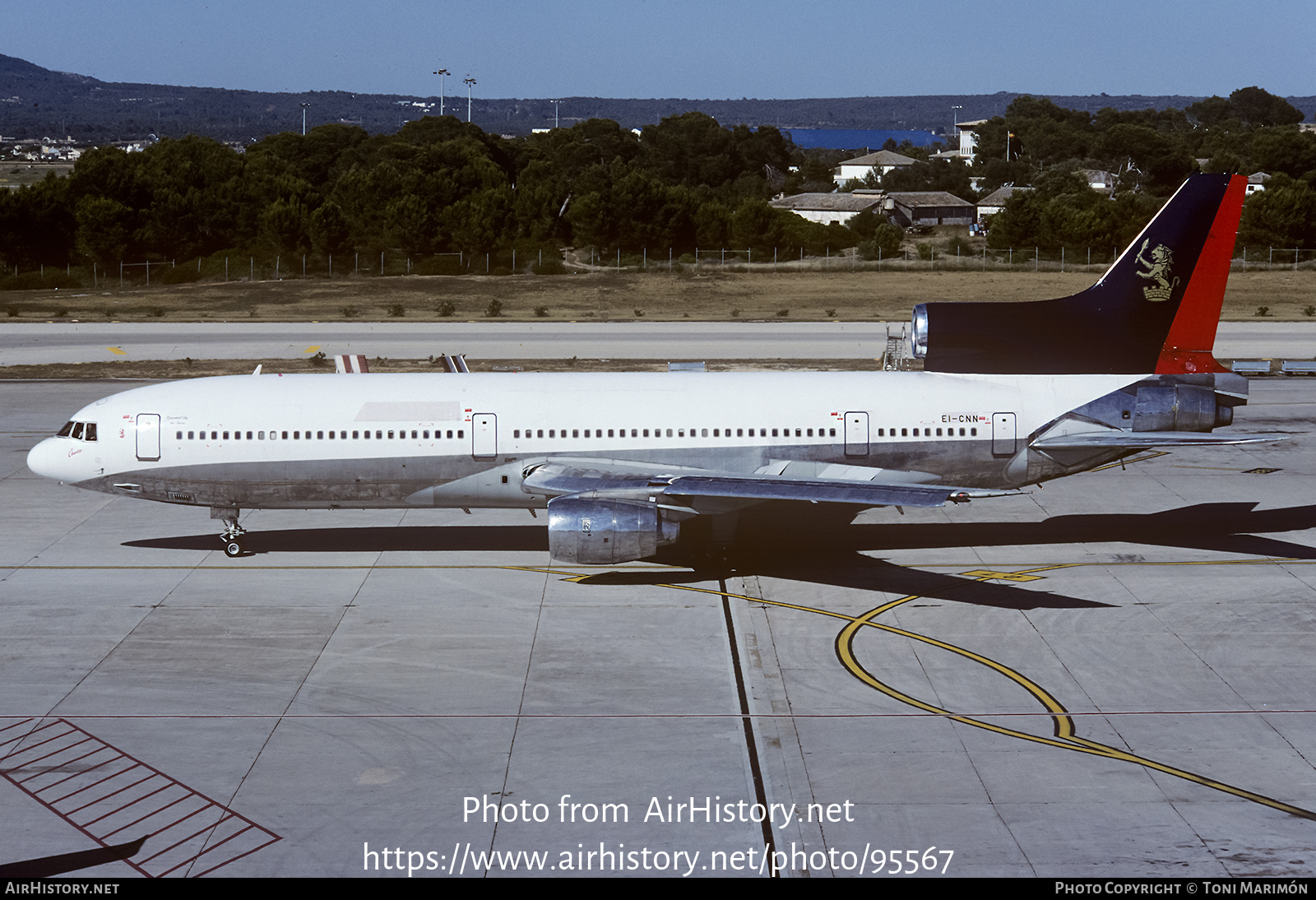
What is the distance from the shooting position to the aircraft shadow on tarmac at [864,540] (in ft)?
101

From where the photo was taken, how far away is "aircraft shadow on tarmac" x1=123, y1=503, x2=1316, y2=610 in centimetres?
3080

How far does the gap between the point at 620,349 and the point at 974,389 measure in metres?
38.1

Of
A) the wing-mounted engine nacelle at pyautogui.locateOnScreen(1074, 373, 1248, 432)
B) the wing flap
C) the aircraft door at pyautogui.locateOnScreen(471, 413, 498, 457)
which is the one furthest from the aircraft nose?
the wing-mounted engine nacelle at pyautogui.locateOnScreen(1074, 373, 1248, 432)

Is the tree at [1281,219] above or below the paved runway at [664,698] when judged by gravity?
above

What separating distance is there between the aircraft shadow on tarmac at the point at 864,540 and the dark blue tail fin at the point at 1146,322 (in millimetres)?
4998

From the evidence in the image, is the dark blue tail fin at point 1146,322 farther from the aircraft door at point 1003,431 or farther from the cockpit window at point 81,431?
the cockpit window at point 81,431

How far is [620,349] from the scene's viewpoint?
68250 mm

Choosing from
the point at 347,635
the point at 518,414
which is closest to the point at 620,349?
the point at 518,414

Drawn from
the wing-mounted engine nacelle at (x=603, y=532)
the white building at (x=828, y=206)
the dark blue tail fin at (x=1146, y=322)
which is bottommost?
the wing-mounted engine nacelle at (x=603, y=532)

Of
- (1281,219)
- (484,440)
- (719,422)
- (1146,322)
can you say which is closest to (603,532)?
(484,440)

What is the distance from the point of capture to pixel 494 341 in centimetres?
7231

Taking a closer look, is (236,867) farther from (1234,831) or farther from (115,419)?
(115,419)

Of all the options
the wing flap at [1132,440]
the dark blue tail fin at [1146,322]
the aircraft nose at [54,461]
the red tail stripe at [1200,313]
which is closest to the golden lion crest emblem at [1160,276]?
the dark blue tail fin at [1146,322]

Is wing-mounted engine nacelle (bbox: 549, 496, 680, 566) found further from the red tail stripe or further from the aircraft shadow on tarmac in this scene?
the red tail stripe
